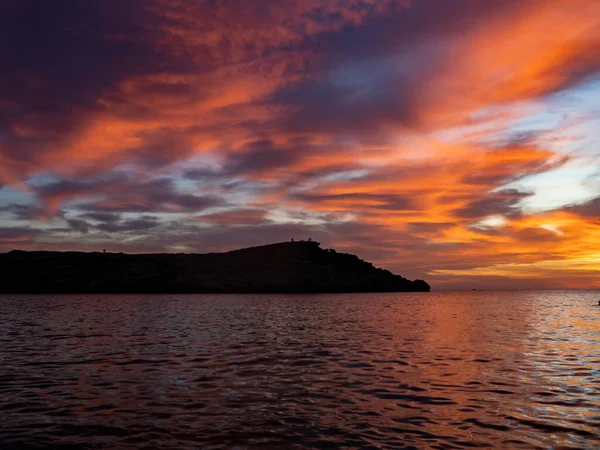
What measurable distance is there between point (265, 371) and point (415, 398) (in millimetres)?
9729

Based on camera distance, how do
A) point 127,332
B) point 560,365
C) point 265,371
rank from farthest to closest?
point 127,332
point 560,365
point 265,371

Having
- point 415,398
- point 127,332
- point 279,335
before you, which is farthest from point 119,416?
point 127,332

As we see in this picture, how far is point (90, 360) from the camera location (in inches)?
1223

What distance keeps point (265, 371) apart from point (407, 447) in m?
14.3

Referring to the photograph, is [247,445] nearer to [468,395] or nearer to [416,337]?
[468,395]

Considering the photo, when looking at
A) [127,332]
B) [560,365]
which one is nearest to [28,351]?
[127,332]

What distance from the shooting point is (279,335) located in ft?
158

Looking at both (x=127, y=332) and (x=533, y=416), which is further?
(x=127, y=332)

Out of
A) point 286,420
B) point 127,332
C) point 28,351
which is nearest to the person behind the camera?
point 286,420

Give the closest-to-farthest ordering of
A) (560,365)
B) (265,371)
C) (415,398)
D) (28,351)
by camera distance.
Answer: (415,398) → (265,371) → (560,365) → (28,351)

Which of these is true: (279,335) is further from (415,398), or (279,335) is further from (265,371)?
(415,398)

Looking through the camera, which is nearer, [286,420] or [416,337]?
[286,420]

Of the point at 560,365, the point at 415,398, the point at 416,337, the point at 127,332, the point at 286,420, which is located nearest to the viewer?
the point at 286,420

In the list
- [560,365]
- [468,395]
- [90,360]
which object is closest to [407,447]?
[468,395]
